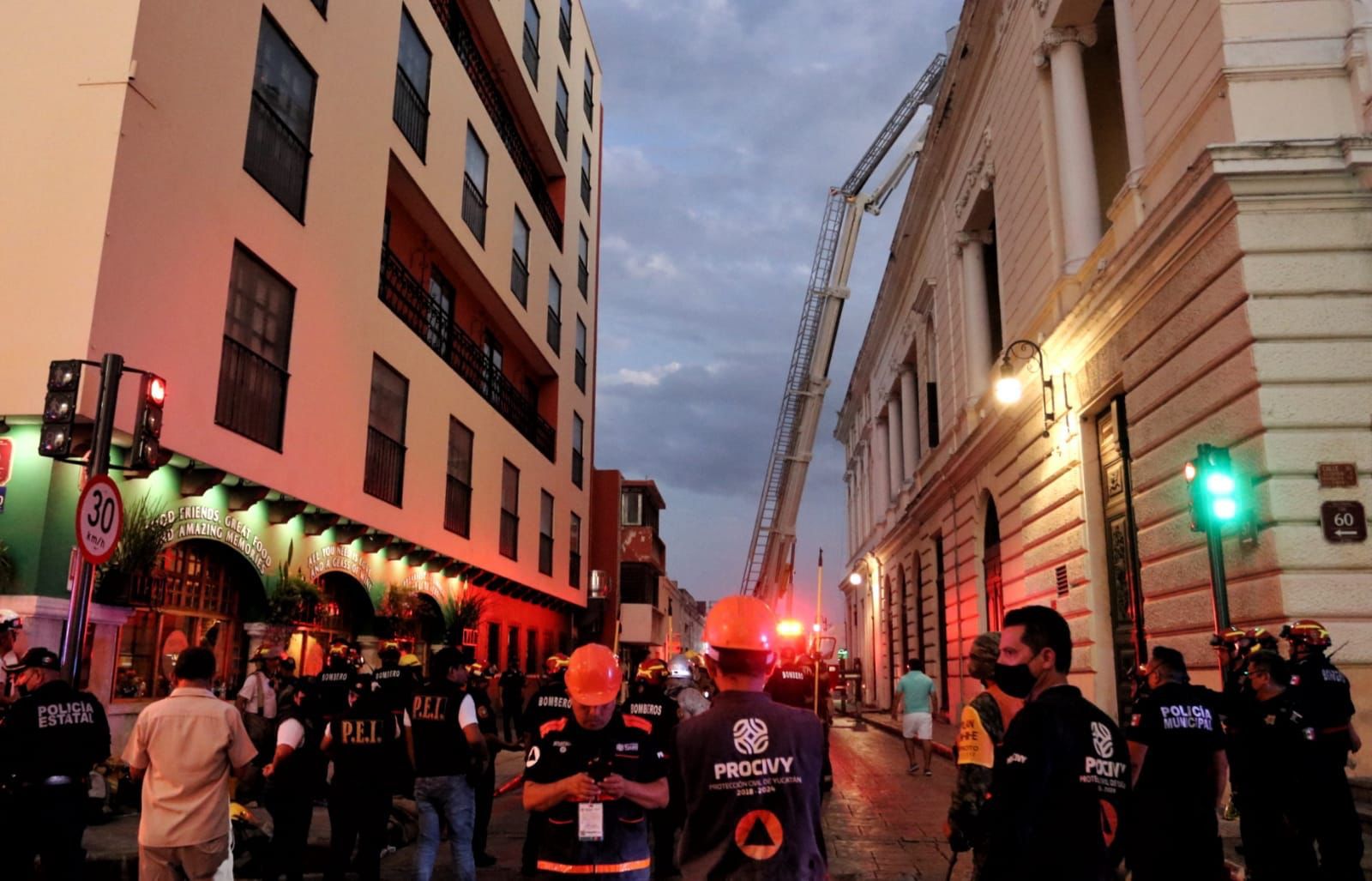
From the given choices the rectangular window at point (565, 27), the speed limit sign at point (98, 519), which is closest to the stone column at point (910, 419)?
the rectangular window at point (565, 27)

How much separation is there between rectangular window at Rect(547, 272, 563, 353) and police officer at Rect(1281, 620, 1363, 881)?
2341cm

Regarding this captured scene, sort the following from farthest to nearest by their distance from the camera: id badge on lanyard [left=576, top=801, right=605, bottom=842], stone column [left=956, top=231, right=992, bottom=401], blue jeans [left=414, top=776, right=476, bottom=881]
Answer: stone column [left=956, top=231, right=992, bottom=401] → blue jeans [left=414, top=776, right=476, bottom=881] → id badge on lanyard [left=576, top=801, right=605, bottom=842]

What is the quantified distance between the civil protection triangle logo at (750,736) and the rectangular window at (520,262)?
73.0 feet

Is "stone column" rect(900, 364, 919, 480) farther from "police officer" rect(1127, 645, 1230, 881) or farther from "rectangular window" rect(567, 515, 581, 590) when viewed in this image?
"police officer" rect(1127, 645, 1230, 881)

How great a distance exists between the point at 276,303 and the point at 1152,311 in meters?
11.4

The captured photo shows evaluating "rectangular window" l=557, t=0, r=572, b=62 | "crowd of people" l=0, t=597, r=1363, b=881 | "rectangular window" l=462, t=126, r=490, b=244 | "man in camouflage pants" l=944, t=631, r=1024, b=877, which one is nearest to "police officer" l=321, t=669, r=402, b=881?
"crowd of people" l=0, t=597, r=1363, b=881

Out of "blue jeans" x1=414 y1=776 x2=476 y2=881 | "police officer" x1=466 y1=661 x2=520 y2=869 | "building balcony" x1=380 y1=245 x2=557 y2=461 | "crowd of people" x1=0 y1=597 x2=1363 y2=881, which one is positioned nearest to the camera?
"crowd of people" x1=0 y1=597 x2=1363 y2=881

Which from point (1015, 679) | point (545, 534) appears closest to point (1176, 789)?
point (1015, 679)

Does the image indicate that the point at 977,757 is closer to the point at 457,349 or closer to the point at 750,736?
the point at 750,736

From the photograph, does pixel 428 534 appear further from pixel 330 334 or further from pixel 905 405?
pixel 905 405

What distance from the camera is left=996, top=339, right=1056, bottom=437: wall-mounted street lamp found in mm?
16281

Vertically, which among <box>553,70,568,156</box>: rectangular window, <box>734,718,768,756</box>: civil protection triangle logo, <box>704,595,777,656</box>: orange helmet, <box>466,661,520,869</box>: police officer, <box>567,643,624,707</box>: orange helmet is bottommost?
<box>466,661,520,869</box>: police officer

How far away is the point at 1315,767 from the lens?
680 cm

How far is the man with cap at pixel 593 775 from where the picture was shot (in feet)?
14.3
